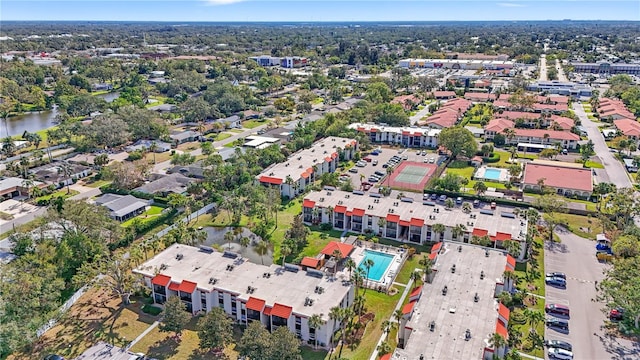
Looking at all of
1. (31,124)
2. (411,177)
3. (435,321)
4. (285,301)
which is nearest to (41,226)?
(285,301)

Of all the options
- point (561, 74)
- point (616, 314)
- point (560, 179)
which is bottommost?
point (616, 314)

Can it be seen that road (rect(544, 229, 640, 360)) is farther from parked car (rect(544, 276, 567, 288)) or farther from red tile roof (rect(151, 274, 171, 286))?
red tile roof (rect(151, 274, 171, 286))

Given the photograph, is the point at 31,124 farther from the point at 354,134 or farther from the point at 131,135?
the point at 354,134

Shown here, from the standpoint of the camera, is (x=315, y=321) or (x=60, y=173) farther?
(x=60, y=173)

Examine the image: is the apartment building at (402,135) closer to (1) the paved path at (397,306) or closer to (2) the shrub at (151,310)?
(1) the paved path at (397,306)

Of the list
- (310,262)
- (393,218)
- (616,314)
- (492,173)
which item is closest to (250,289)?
(310,262)

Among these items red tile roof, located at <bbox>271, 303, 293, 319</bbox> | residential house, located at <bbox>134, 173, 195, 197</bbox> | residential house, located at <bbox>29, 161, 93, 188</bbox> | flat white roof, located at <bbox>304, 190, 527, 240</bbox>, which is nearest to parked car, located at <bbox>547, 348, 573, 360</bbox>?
flat white roof, located at <bbox>304, 190, 527, 240</bbox>

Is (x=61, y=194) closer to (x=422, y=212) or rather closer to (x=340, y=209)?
(x=340, y=209)

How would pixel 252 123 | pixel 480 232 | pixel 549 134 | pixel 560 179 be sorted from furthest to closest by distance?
pixel 252 123 < pixel 549 134 < pixel 560 179 < pixel 480 232
